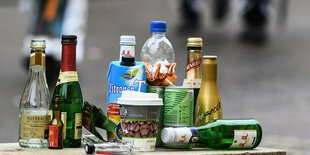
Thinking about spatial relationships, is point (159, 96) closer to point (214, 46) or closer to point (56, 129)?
point (56, 129)

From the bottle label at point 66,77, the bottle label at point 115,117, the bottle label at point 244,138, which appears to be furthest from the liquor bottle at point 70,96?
the bottle label at point 244,138

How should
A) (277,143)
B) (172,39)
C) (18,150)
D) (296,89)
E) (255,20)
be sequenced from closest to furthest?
(18,150)
(277,143)
(296,89)
(172,39)
(255,20)

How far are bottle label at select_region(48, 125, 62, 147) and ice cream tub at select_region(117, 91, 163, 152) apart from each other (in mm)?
188

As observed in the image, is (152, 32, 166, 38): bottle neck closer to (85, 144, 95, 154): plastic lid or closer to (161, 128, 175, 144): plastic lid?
(161, 128, 175, 144): plastic lid

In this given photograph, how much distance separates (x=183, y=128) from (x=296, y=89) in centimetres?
647

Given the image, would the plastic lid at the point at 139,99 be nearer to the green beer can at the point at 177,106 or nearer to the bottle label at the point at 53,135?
the green beer can at the point at 177,106

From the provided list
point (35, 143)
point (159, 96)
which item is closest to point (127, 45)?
point (159, 96)

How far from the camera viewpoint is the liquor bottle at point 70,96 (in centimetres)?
170

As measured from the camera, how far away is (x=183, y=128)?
1.69 meters

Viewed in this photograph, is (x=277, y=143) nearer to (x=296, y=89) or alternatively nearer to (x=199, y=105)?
(x=296, y=89)

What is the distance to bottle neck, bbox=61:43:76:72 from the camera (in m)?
1.71

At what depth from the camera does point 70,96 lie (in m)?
1.71

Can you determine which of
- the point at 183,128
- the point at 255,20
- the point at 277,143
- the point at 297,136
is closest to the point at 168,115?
the point at 183,128

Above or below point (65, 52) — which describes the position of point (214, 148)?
below
